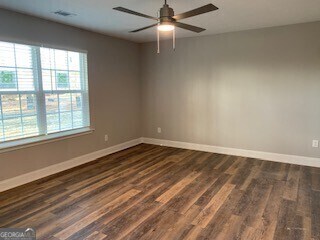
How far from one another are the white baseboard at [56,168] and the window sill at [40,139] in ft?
1.43

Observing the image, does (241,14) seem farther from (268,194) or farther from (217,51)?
(268,194)

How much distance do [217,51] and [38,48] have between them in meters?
3.27

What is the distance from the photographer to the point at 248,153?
4.68m

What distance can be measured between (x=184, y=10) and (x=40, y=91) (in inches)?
98.5

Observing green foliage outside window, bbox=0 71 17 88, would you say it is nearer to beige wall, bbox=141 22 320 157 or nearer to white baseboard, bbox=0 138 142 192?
white baseboard, bbox=0 138 142 192

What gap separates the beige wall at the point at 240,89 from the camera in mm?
4078

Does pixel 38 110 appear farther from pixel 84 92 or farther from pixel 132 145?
pixel 132 145

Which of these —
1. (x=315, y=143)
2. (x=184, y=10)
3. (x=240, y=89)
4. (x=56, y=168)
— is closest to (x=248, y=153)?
(x=315, y=143)

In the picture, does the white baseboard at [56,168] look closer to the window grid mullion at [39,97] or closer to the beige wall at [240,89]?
the window grid mullion at [39,97]

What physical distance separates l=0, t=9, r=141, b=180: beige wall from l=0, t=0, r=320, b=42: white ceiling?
0.21m

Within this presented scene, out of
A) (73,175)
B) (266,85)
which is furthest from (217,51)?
(73,175)

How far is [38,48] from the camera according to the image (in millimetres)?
3621

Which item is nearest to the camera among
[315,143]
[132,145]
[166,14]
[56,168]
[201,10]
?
[201,10]

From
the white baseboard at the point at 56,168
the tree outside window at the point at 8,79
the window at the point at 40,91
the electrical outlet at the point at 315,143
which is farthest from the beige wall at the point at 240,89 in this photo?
the tree outside window at the point at 8,79
